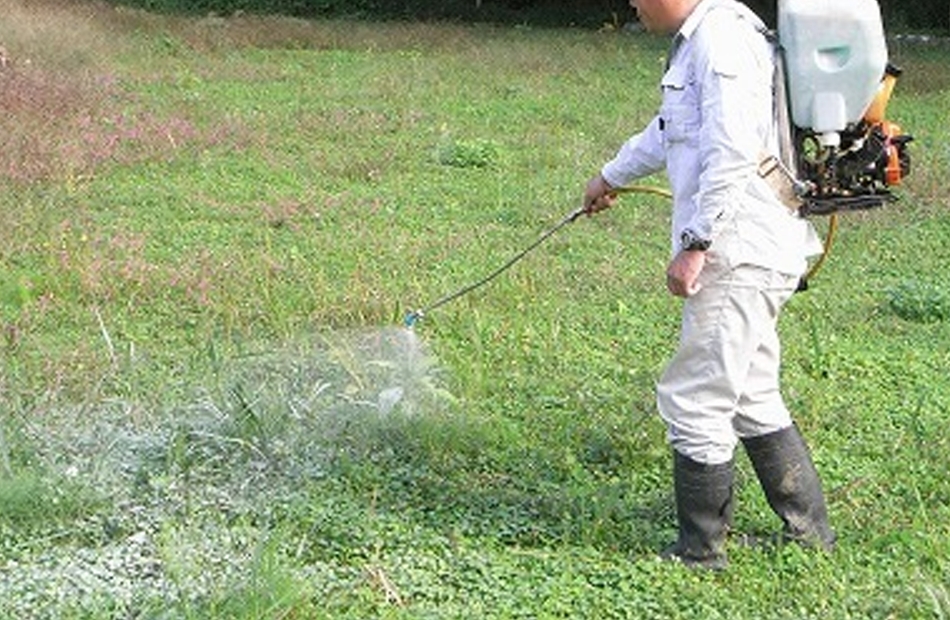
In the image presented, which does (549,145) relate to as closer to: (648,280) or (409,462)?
(648,280)

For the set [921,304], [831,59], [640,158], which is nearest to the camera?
[831,59]

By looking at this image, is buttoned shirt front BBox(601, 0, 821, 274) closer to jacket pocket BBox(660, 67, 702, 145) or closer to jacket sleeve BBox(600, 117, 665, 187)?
jacket pocket BBox(660, 67, 702, 145)

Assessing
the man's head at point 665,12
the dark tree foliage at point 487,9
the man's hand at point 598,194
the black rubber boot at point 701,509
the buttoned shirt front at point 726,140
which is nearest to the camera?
the buttoned shirt front at point 726,140

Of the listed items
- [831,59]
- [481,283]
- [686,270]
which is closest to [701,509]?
[686,270]

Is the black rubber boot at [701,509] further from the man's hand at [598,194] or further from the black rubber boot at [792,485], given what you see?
the man's hand at [598,194]

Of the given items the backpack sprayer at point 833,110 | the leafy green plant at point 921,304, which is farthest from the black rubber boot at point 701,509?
the leafy green plant at point 921,304

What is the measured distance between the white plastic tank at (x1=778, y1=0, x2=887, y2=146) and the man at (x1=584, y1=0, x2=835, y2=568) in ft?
0.26

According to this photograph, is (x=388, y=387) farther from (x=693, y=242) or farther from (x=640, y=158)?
(x=693, y=242)

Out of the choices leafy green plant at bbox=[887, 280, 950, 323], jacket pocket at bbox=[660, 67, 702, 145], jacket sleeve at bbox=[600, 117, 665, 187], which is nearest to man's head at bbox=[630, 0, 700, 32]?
jacket pocket at bbox=[660, 67, 702, 145]

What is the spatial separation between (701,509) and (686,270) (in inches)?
24.3

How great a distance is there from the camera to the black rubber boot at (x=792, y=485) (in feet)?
13.6

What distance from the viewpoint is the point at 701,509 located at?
4008 mm

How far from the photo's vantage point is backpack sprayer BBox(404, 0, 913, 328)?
384 cm

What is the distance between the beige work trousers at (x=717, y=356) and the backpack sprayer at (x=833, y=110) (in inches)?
9.8
